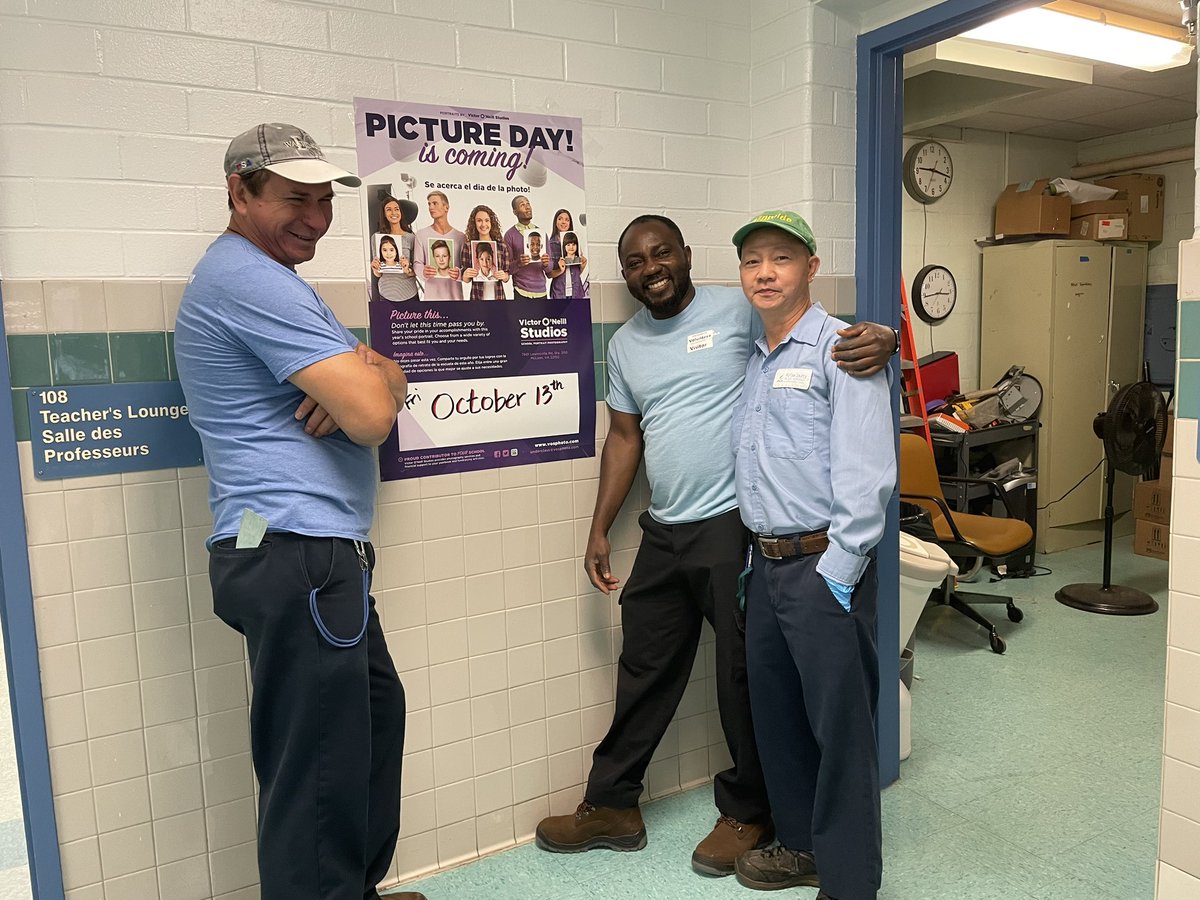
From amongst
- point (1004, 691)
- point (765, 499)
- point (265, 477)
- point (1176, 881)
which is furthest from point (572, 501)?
point (1004, 691)

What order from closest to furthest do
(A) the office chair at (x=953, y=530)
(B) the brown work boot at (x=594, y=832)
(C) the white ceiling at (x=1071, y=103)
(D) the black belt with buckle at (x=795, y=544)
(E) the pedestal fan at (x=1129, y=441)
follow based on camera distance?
(D) the black belt with buckle at (x=795, y=544) → (B) the brown work boot at (x=594, y=832) → (A) the office chair at (x=953, y=530) → (E) the pedestal fan at (x=1129, y=441) → (C) the white ceiling at (x=1071, y=103)

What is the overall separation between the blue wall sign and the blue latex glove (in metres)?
1.46

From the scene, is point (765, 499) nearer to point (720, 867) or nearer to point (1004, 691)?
point (720, 867)

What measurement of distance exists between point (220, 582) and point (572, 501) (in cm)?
108

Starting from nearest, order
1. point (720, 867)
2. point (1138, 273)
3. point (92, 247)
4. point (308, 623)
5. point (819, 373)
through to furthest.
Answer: point (308, 623)
point (92, 247)
point (819, 373)
point (720, 867)
point (1138, 273)

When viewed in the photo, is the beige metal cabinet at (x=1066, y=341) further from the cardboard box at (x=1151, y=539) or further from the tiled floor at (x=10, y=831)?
the tiled floor at (x=10, y=831)

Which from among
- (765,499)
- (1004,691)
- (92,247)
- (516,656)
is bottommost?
(1004,691)

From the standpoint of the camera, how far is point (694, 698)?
2.83m

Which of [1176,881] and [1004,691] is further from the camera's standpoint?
[1004,691]

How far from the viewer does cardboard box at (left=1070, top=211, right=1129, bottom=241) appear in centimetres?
586

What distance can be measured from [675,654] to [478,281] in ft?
3.85

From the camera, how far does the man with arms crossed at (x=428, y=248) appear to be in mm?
2295

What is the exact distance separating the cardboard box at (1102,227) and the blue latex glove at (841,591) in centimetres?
501

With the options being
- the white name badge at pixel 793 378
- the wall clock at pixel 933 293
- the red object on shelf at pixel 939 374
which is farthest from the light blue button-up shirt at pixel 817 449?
the wall clock at pixel 933 293
